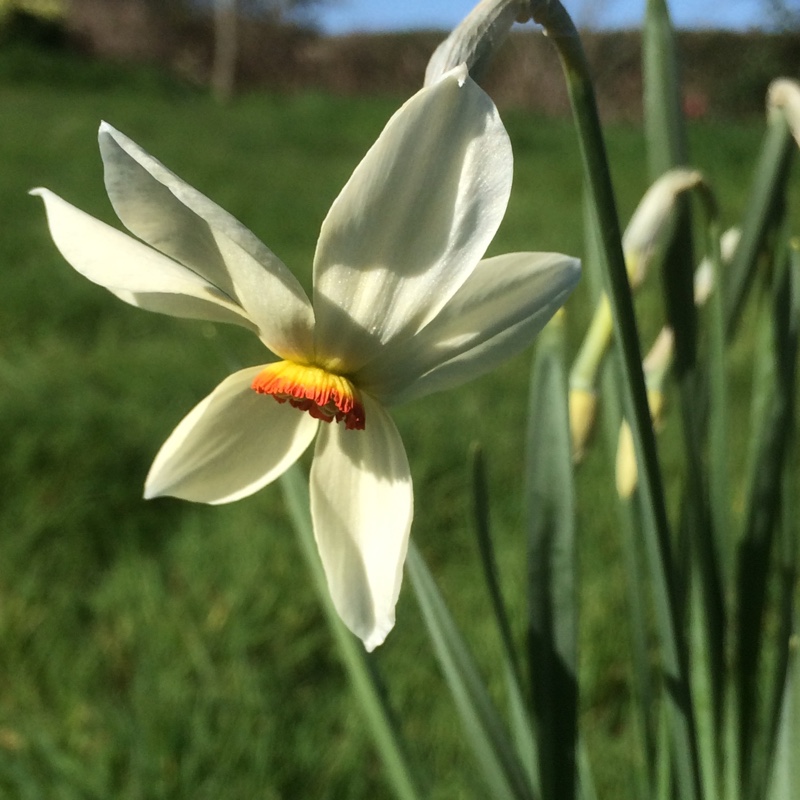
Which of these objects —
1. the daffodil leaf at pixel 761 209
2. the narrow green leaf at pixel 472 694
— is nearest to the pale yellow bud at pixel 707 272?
the daffodil leaf at pixel 761 209

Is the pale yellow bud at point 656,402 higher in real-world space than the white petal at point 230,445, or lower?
lower

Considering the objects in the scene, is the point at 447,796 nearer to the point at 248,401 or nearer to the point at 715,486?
the point at 715,486

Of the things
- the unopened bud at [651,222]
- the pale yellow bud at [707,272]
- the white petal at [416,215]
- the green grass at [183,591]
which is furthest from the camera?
the green grass at [183,591]

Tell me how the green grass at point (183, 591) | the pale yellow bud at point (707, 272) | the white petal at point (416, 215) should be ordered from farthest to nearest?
the green grass at point (183, 591) → the pale yellow bud at point (707, 272) → the white petal at point (416, 215)

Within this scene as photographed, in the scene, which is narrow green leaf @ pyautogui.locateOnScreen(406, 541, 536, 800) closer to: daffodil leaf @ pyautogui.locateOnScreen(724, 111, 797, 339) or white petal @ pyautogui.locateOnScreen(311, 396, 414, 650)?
white petal @ pyautogui.locateOnScreen(311, 396, 414, 650)

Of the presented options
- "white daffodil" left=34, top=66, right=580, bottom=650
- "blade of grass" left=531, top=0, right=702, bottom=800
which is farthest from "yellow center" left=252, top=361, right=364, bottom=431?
"blade of grass" left=531, top=0, right=702, bottom=800

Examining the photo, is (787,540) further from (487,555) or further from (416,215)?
(416,215)

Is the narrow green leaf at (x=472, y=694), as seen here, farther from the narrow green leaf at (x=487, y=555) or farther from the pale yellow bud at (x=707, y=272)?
the pale yellow bud at (x=707, y=272)

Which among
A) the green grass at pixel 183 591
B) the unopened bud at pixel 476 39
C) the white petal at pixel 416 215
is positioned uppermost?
the unopened bud at pixel 476 39
